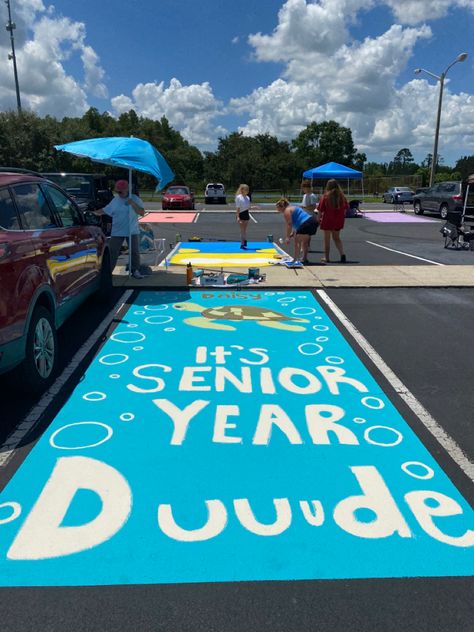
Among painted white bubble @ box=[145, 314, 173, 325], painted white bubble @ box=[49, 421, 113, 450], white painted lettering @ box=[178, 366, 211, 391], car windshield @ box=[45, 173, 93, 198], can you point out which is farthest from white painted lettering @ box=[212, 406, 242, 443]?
car windshield @ box=[45, 173, 93, 198]

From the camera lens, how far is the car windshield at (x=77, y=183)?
44.9 feet

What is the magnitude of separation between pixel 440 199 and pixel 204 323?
71.4 feet

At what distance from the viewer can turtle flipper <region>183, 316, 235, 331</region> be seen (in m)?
6.36

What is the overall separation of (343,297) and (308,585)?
237 inches

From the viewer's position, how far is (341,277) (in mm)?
9250

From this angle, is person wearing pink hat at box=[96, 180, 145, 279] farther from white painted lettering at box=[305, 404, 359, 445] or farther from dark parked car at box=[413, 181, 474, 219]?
dark parked car at box=[413, 181, 474, 219]

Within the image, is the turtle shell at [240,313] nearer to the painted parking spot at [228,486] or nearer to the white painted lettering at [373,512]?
the painted parking spot at [228,486]

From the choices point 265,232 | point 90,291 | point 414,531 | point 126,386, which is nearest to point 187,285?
point 90,291

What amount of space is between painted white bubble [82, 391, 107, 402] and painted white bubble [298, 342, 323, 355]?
2.22 meters

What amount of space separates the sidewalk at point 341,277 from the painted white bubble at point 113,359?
341 cm

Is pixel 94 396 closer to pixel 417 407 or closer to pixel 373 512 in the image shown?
pixel 373 512

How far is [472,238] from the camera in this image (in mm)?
13836

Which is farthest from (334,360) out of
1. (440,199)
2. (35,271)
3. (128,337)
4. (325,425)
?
(440,199)

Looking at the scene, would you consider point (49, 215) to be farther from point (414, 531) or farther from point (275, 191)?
point (275, 191)
